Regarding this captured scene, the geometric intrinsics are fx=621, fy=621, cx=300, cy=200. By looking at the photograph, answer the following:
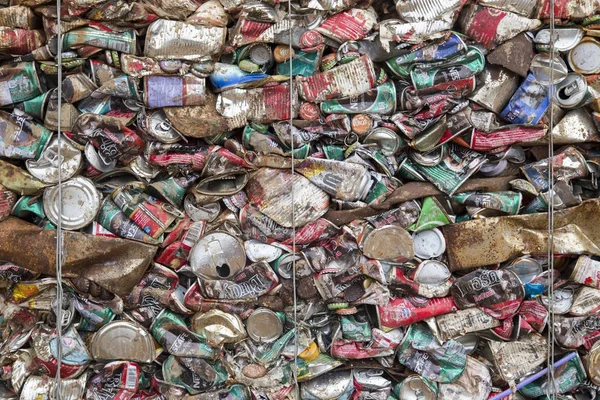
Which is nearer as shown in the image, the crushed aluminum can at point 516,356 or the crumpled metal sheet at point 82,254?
the crumpled metal sheet at point 82,254

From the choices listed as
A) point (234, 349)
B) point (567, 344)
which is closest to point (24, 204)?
point (234, 349)

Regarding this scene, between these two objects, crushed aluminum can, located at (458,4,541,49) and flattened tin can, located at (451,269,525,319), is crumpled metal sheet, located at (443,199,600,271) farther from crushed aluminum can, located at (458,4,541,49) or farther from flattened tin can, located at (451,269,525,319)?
crushed aluminum can, located at (458,4,541,49)

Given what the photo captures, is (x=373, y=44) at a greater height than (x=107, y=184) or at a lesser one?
greater

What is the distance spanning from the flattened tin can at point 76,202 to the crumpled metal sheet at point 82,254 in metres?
0.03

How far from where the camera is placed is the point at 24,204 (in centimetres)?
148

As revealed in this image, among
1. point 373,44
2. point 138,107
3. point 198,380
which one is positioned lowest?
point 198,380

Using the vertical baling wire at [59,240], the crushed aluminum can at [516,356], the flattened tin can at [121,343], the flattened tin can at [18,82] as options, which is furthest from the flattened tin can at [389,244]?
the flattened tin can at [18,82]

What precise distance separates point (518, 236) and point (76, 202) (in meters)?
1.08

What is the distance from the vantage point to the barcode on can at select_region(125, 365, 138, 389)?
1.50 m

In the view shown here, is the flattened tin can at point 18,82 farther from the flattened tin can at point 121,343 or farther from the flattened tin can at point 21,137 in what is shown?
the flattened tin can at point 121,343

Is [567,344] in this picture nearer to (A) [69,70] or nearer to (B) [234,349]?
(B) [234,349]

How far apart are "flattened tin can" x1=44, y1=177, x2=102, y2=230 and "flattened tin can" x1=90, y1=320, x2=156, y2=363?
0.26 m

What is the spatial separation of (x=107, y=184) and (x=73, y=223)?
12 cm

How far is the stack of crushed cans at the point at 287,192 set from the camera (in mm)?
1465
